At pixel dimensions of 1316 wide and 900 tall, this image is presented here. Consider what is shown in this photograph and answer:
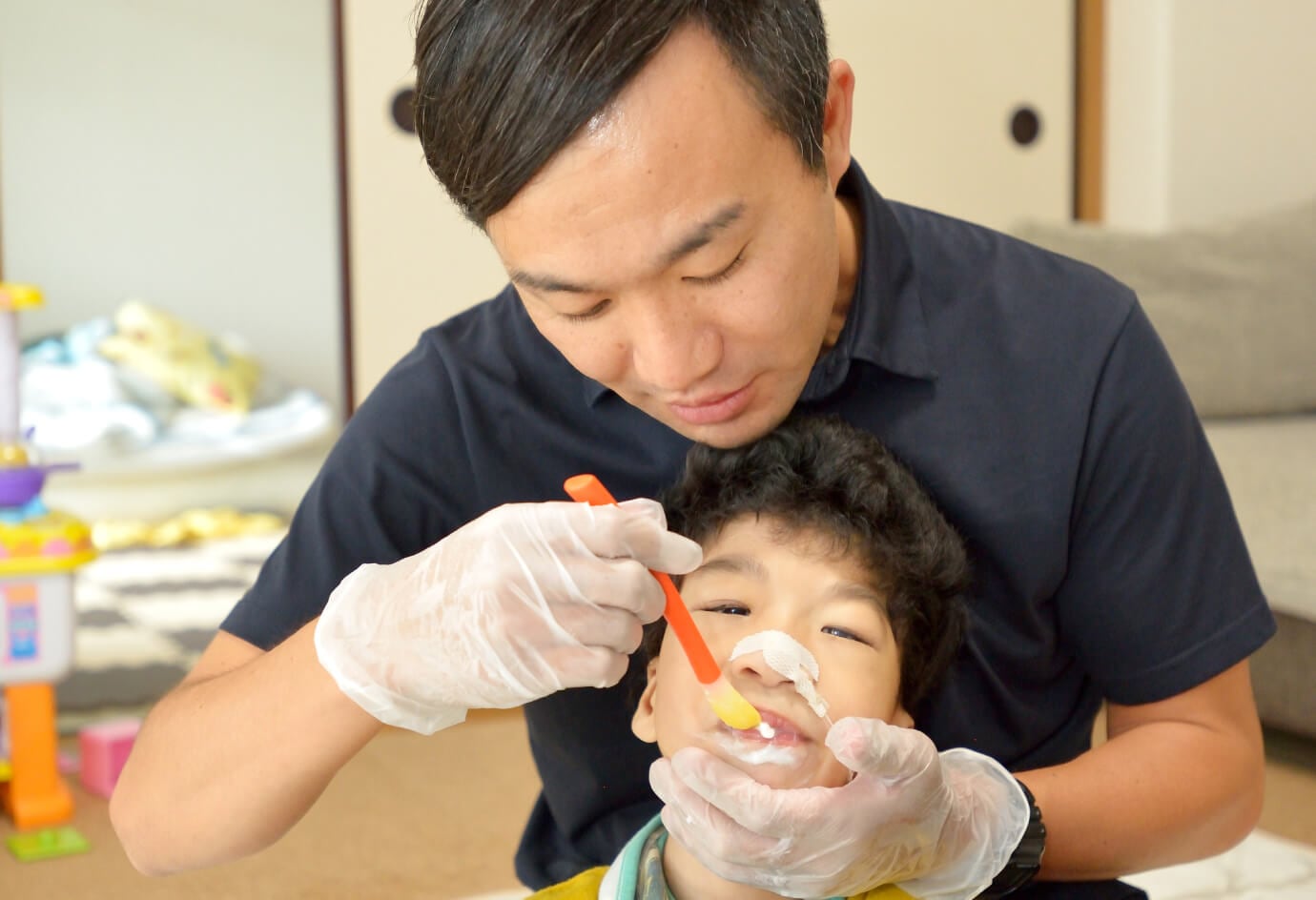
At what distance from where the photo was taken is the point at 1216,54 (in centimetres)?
396

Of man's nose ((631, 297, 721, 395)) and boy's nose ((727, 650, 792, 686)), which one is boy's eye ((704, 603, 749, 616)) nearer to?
boy's nose ((727, 650, 792, 686))

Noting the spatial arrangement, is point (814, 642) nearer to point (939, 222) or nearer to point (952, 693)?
point (952, 693)

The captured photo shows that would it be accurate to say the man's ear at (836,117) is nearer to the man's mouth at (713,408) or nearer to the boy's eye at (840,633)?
the man's mouth at (713,408)

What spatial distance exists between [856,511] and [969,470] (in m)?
0.12

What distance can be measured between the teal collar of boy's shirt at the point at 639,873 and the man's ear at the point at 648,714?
74 mm

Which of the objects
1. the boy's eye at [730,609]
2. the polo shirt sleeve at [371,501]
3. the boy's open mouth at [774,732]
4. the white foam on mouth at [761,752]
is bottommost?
the white foam on mouth at [761,752]

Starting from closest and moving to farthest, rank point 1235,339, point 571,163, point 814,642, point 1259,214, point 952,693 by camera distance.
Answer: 1. point 571,163
2. point 814,642
3. point 952,693
4. point 1235,339
5. point 1259,214

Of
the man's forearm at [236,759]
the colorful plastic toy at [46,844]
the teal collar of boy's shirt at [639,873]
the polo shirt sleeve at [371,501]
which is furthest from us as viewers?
the colorful plastic toy at [46,844]

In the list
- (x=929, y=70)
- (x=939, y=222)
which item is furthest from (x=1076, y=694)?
(x=929, y=70)

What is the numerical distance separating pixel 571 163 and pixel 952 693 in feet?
2.07

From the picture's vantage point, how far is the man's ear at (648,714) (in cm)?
124

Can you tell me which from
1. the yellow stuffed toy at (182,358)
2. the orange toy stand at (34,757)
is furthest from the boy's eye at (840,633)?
the yellow stuffed toy at (182,358)

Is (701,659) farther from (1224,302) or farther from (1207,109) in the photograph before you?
(1207,109)

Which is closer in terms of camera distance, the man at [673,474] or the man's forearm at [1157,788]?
the man at [673,474]
